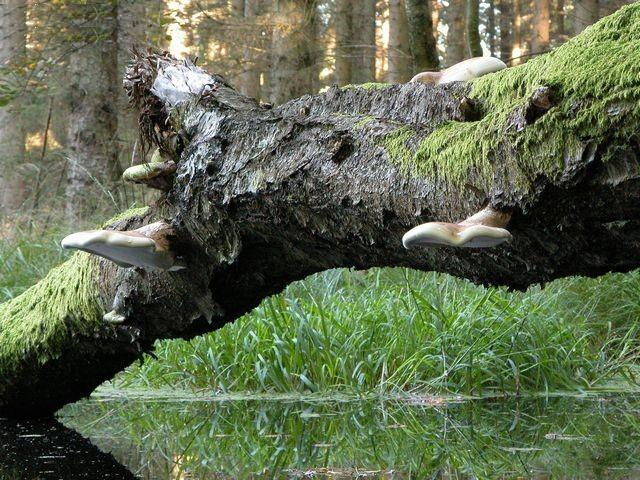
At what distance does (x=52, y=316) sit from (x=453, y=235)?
7.90ft

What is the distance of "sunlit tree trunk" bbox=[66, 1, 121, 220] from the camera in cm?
959

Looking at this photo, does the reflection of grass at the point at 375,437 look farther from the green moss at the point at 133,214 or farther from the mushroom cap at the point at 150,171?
the mushroom cap at the point at 150,171

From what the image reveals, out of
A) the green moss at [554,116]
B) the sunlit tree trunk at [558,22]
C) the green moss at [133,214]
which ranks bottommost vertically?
the green moss at [133,214]

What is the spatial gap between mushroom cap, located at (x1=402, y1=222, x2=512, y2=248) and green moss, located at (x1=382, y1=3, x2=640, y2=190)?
0.23m

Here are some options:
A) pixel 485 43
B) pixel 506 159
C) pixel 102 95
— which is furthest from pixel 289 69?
pixel 485 43

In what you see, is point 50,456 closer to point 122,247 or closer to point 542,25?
point 122,247

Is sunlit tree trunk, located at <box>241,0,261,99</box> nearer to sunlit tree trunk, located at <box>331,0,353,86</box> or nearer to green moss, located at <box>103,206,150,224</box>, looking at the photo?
sunlit tree trunk, located at <box>331,0,353,86</box>

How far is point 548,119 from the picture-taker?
1868 mm

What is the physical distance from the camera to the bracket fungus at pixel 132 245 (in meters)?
2.34

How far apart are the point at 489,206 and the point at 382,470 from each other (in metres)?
1.27

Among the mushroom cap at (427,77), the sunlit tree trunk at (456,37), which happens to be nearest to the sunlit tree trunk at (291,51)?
the sunlit tree trunk at (456,37)

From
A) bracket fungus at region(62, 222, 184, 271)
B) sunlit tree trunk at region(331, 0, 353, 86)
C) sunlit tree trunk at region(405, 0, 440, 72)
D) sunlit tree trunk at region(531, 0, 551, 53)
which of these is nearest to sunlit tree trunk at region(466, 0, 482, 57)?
sunlit tree trunk at region(405, 0, 440, 72)

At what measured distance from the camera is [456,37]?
13.3 m

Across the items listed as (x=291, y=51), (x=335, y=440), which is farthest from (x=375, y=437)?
(x=291, y=51)
